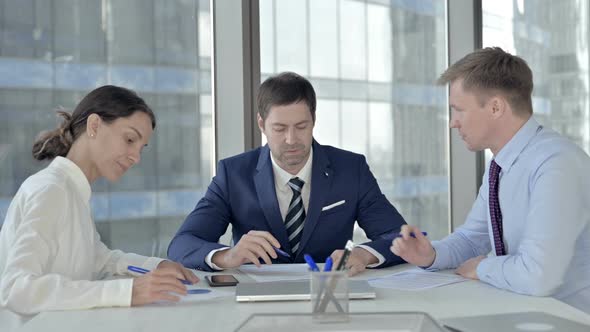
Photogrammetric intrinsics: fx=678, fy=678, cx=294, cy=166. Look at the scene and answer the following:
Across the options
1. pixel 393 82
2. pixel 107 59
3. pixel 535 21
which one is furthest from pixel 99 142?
pixel 535 21

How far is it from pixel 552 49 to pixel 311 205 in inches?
93.5

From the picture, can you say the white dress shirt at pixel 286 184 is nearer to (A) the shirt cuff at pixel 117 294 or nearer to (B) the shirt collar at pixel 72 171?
(B) the shirt collar at pixel 72 171

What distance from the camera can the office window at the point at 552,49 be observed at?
165 inches

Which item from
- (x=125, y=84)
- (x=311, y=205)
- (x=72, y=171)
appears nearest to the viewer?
(x=72, y=171)

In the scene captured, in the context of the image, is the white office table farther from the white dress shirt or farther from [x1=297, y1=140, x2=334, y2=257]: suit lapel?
the white dress shirt

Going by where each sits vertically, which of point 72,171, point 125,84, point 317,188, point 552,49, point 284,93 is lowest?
point 317,188

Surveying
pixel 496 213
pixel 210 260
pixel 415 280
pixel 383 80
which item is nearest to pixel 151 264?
pixel 210 260

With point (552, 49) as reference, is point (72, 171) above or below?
below

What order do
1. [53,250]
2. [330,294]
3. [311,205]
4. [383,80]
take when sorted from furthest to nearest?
[383,80] < [311,205] < [53,250] < [330,294]

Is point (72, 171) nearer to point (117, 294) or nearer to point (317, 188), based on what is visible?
point (117, 294)

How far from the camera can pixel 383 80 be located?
4105 millimetres

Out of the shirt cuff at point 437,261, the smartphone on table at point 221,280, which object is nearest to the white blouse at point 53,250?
the smartphone on table at point 221,280

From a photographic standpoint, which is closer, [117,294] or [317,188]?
[117,294]

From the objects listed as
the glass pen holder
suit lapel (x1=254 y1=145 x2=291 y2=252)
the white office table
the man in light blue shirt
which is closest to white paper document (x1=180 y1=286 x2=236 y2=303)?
the white office table
